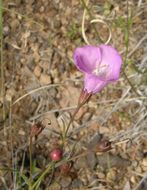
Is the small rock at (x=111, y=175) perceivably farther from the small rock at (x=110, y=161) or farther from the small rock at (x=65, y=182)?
the small rock at (x=65, y=182)

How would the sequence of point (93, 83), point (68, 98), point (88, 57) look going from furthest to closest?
point (68, 98) < point (88, 57) < point (93, 83)

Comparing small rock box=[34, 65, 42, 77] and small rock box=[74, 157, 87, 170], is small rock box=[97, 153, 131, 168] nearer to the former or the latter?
small rock box=[74, 157, 87, 170]

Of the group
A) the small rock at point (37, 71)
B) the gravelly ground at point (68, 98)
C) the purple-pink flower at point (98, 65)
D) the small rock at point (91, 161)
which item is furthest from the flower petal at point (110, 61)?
the small rock at point (37, 71)

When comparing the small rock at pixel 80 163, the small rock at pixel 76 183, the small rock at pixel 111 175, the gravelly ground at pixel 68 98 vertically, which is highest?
the gravelly ground at pixel 68 98

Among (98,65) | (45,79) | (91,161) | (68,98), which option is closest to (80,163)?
(91,161)

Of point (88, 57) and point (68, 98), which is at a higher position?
point (88, 57)

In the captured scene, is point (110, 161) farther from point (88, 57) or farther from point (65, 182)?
point (88, 57)

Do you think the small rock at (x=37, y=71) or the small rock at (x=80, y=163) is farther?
the small rock at (x=37, y=71)
